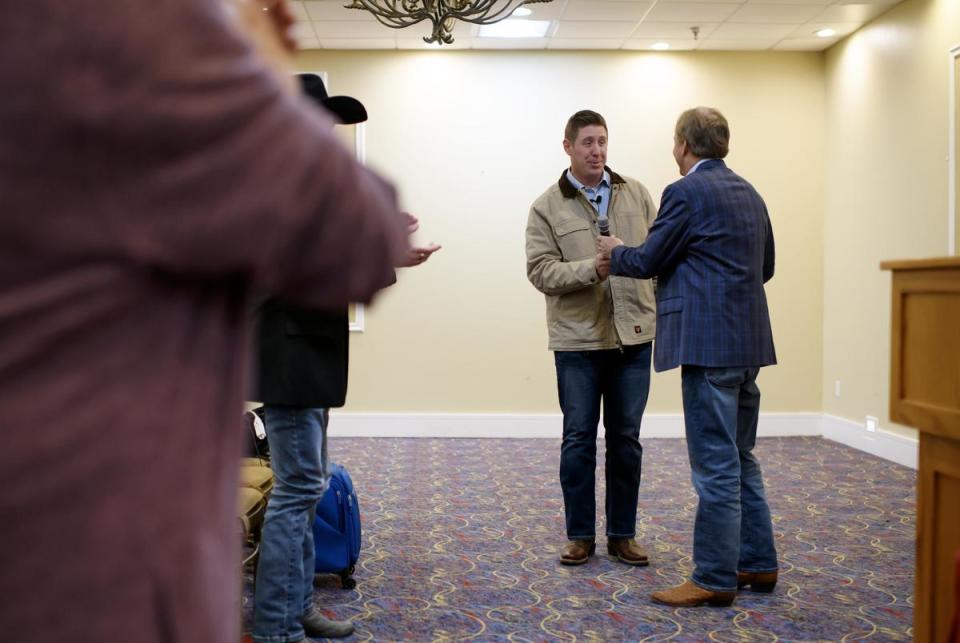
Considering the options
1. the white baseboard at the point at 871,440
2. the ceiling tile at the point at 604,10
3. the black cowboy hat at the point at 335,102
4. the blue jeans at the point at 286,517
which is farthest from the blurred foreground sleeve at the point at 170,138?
the ceiling tile at the point at 604,10

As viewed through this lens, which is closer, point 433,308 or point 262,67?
point 262,67

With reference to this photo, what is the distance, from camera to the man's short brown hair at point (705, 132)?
3289mm

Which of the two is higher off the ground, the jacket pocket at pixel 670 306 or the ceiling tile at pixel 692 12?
the ceiling tile at pixel 692 12

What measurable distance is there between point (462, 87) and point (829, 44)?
2988 millimetres

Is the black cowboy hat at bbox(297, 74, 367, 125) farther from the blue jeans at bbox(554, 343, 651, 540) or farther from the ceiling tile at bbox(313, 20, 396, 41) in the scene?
the ceiling tile at bbox(313, 20, 396, 41)

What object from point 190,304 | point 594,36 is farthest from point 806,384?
point 190,304

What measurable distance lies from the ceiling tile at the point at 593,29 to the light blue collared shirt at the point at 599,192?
3.34 meters

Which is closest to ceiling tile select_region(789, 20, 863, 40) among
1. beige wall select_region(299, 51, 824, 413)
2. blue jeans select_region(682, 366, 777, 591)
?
beige wall select_region(299, 51, 824, 413)

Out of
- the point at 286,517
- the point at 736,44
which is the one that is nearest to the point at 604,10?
the point at 736,44

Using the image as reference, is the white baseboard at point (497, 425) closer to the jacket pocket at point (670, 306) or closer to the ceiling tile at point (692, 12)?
the ceiling tile at point (692, 12)

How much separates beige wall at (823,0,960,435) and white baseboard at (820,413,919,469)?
8 cm

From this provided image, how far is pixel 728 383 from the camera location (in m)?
3.18

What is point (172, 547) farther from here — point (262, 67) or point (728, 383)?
point (728, 383)

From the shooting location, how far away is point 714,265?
126 inches
